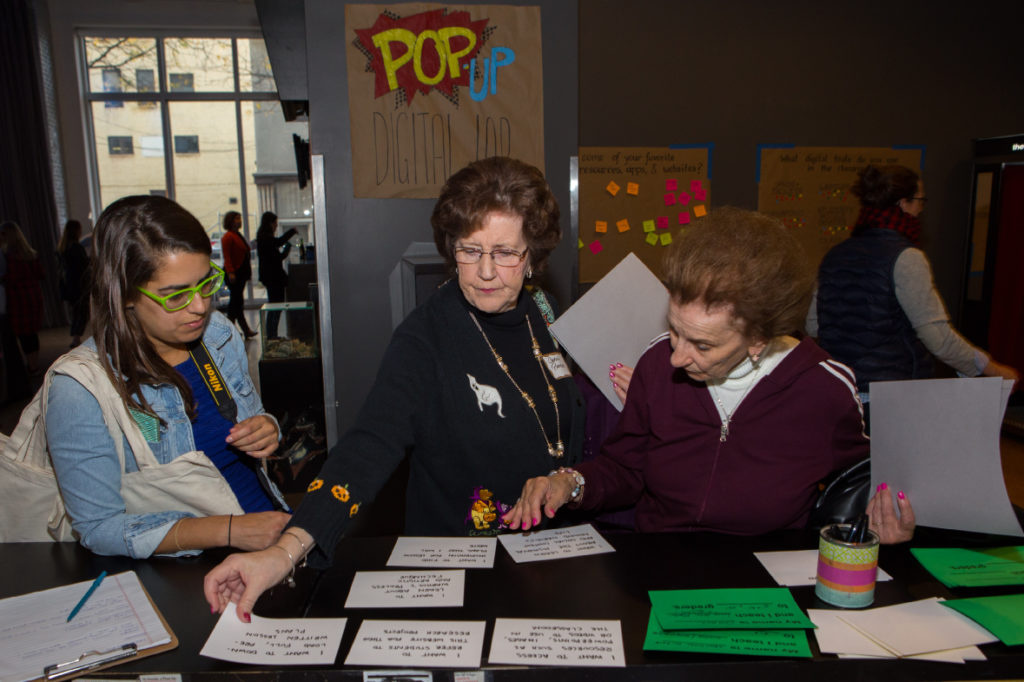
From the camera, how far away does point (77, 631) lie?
100 centimetres

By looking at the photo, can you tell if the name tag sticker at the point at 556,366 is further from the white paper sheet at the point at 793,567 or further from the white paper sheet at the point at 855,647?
the white paper sheet at the point at 855,647

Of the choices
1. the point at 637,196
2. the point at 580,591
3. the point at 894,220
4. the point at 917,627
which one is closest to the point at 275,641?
the point at 580,591

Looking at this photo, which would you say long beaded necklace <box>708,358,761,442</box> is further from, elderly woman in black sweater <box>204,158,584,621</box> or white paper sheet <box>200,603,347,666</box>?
white paper sheet <box>200,603,347,666</box>

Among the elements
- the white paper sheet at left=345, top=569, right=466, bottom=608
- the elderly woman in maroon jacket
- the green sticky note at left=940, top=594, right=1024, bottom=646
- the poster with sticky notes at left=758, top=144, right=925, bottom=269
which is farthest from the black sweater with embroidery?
the poster with sticky notes at left=758, top=144, right=925, bottom=269

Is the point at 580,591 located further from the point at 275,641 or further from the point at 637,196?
the point at 637,196

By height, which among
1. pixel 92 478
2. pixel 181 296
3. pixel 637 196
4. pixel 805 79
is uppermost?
pixel 805 79

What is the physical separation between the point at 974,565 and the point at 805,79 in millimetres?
4147

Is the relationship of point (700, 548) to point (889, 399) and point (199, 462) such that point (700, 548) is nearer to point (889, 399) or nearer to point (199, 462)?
point (889, 399)

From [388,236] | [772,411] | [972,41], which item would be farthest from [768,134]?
[772,411]

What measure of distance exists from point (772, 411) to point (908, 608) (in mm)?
417

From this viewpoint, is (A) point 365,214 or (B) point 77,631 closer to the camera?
(B) point 77,631

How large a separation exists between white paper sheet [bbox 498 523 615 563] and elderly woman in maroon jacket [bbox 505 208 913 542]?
4 centimetres

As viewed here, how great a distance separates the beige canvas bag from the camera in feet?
4.33

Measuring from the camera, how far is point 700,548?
1.24 metres
